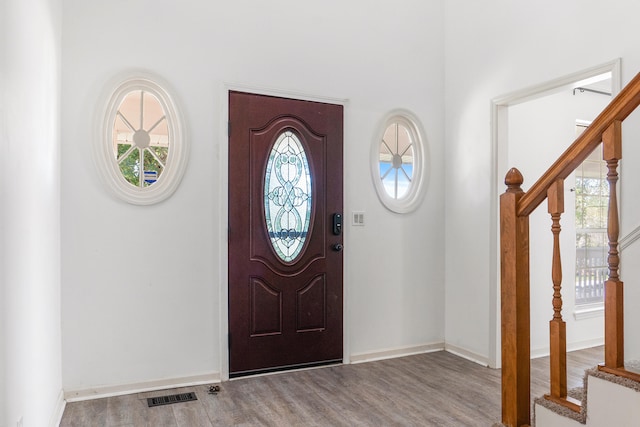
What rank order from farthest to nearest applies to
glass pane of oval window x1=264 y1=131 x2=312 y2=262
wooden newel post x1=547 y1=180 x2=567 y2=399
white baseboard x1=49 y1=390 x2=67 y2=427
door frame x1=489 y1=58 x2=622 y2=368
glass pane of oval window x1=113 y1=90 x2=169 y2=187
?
door frame x1=489 y1=58 x2=622 y2=368 < glass pane of oval window x1=264 y1=131 x2=312 y2=262 < glass pane of oval window x1=113 y1=90 x2=169 y2=187 < white baseboard x1=49 y1=390 x2=67 y2=427 < wooden newel post x1=547 y1=180 x2=567 y2=399

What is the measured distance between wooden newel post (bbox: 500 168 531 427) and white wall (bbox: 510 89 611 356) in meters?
2.06

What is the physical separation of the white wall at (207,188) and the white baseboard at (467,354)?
15cm

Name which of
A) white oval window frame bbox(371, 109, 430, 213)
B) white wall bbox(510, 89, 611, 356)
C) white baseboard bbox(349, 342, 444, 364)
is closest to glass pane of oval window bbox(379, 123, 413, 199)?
white oval window frame bbox(371, 109, 430, 213)

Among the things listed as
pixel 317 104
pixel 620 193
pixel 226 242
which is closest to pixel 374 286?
pixel 226 242

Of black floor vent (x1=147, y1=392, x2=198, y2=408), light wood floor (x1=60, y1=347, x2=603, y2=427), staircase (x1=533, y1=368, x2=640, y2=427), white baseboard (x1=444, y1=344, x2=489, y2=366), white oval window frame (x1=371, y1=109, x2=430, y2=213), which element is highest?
white oval window frame (x1=371, y1=109, x2=430, y2=213)

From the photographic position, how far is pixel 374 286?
3.97 m

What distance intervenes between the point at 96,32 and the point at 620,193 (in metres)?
3.46

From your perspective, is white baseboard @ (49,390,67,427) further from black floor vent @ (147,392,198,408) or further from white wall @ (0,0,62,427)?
black floor vent @ (147,392,198,408)

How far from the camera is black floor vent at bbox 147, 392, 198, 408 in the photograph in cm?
300

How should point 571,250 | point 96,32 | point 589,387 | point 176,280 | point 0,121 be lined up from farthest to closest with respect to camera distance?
1. point 571,250
2. point 176,280
3. point 96,32
4. point 589,387
5. point 0,121

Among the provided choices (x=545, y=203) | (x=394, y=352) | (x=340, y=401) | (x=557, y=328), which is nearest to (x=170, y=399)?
(x=340, y=401)

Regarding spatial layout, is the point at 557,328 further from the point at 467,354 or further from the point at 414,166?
the point at 414,166

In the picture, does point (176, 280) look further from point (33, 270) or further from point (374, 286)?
point (374, 286)

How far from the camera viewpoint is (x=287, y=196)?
3.66 metres
